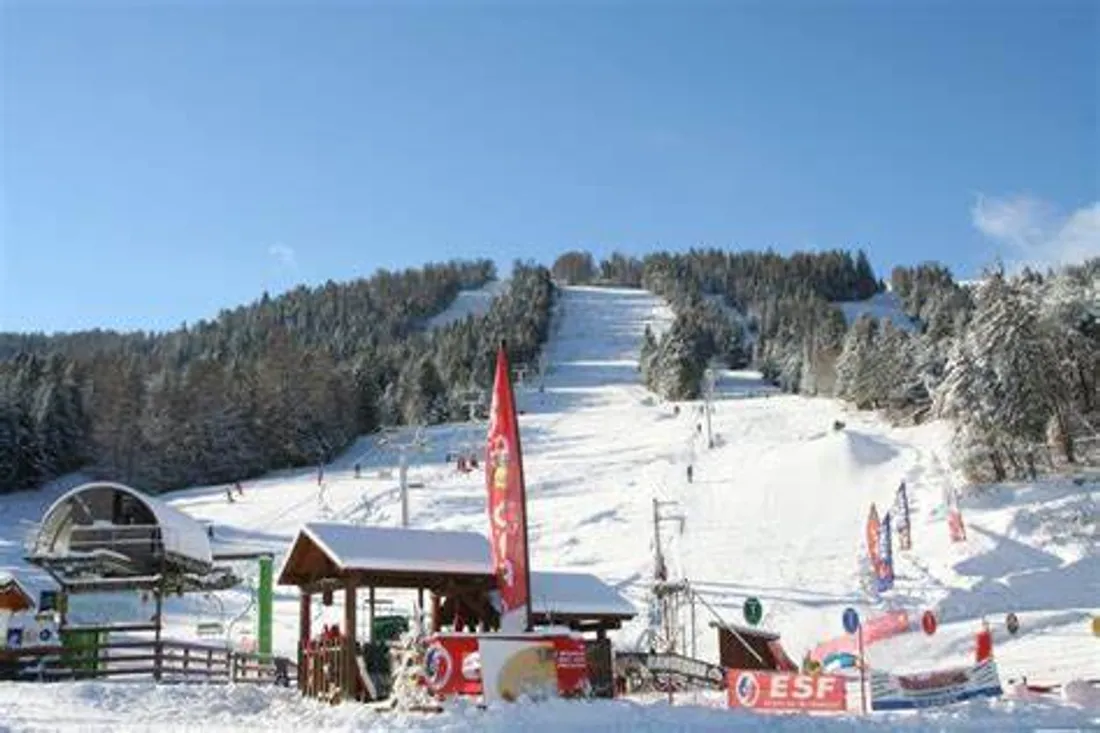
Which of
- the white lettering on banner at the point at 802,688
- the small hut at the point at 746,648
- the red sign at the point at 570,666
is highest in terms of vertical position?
the red sign at the point at 570,666

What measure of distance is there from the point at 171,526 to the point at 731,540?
24053mm

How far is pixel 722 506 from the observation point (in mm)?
53344

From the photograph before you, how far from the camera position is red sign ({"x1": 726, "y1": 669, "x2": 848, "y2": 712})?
1927cm

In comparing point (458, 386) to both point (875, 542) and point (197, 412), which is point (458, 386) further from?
point (875, 542)

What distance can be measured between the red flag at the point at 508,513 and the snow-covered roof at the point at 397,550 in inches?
132

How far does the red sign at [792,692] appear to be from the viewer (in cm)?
1927

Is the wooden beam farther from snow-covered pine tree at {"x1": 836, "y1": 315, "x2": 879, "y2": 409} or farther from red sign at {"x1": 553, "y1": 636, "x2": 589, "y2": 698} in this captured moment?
snow-covered pine tree at {"x1": 836, "y1": 315, "x2": 879, "y2": 409}

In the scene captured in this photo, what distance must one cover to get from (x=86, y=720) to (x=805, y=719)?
9.70 m

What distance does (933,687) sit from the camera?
65.2 feet

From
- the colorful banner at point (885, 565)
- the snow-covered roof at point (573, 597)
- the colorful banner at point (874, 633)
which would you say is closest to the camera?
the snow-covered roof at point (573, 597)

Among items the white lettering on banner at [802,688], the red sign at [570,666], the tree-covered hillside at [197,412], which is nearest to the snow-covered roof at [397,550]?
the red sign at [570,666]

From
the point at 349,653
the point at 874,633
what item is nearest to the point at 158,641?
the point at 349,653

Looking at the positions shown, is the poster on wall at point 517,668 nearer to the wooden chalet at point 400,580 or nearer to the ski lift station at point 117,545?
the wooden chalet at point 400,580

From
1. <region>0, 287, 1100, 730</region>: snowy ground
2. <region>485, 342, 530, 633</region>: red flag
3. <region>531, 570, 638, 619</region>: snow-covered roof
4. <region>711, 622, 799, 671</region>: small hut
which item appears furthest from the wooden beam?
<region>711, 622, 799, 671</region>: small hut
